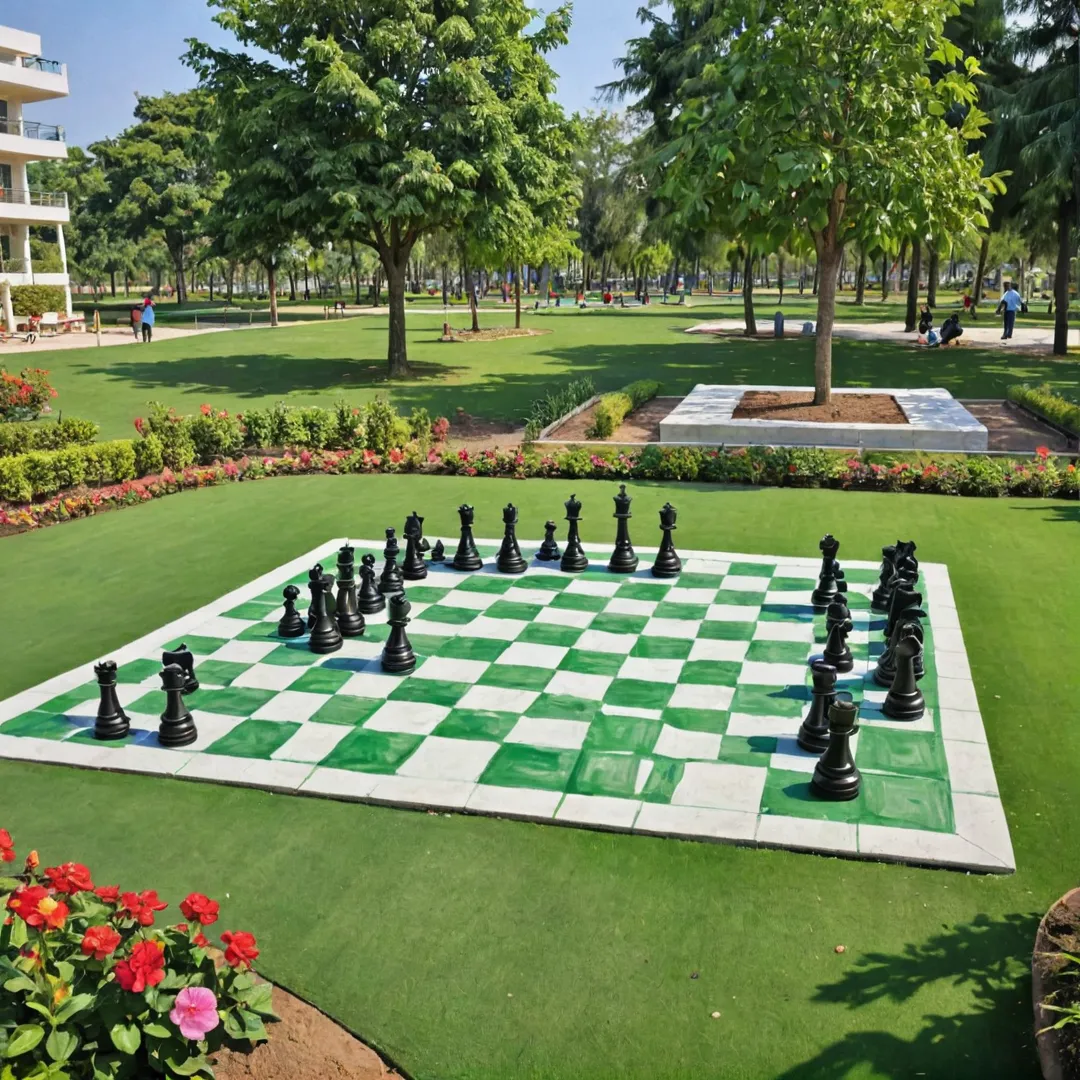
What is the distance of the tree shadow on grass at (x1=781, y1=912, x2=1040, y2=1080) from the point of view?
3.66 metres

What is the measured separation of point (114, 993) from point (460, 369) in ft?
84.7

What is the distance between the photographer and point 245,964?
3.55m

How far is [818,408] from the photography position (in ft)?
57.9

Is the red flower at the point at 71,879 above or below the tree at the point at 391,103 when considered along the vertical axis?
below

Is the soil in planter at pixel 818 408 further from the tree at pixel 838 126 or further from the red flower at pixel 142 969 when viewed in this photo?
the red flower at pixel 142 969

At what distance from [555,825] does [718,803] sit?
2.80ft

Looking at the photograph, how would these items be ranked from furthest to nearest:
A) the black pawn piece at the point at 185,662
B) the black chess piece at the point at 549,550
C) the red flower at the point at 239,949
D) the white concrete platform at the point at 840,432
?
the white concrete platform at the point at 840,432
the black chess piece at the point at 549,550
the black pawn piece at the point at 185,662
the red flower at the point at 239,949

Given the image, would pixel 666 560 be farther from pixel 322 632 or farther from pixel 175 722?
pixel 175 722

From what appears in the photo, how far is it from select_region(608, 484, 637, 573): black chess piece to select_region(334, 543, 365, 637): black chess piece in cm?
251

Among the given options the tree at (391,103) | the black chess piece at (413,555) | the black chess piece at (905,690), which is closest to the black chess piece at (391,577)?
the black chess piece at (413,555)

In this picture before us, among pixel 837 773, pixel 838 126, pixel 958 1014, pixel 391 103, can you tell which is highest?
pixel 391 103

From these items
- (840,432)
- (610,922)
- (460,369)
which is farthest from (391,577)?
(460,369)

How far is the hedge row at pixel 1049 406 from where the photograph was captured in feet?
53.6

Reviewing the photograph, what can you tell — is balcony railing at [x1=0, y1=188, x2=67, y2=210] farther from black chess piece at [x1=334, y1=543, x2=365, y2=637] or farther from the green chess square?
the green chess square
